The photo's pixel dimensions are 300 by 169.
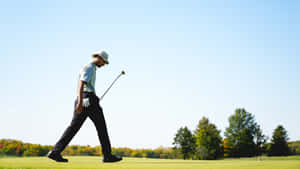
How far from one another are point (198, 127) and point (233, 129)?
10.7 m

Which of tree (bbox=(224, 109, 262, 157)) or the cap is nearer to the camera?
the cap

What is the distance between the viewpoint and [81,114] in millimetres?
8164

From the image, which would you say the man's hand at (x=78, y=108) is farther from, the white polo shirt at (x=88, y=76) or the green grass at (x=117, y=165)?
the green grass at (x=117, y=165)

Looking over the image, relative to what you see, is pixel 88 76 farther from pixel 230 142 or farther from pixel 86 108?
pixel 230 142

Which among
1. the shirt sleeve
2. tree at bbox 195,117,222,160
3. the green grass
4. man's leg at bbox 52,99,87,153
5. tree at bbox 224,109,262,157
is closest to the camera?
the shirt sleeve

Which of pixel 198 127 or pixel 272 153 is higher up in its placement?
pixel 198 127

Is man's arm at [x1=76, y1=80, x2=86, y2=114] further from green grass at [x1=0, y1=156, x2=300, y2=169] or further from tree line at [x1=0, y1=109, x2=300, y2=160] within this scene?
tree line at [x1=0, y1=109, x2=300, y2=160]

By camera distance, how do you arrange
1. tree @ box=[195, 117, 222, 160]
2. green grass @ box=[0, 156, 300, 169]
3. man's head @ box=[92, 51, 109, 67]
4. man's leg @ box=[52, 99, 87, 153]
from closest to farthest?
1. man's leg @ box=[52, 99, 87, 153]
2. man's head @ box=[92, 51, 109, 67]
3. green grass @ box=[0, 156, 300, 169]
4. tree @ box=[195, 117, 222, 160]

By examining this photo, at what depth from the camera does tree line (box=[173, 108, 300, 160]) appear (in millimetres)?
61812

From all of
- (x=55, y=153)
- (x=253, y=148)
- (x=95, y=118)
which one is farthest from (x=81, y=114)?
(x=253, y=148)

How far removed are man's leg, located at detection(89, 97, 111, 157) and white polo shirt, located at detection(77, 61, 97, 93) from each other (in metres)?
0.33

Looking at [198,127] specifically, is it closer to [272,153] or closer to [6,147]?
[272,153]

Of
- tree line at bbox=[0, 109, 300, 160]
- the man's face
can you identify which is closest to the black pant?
the man's face

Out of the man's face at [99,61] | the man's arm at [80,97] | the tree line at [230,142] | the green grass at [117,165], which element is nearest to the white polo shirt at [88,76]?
the man's arm at [80,97]
